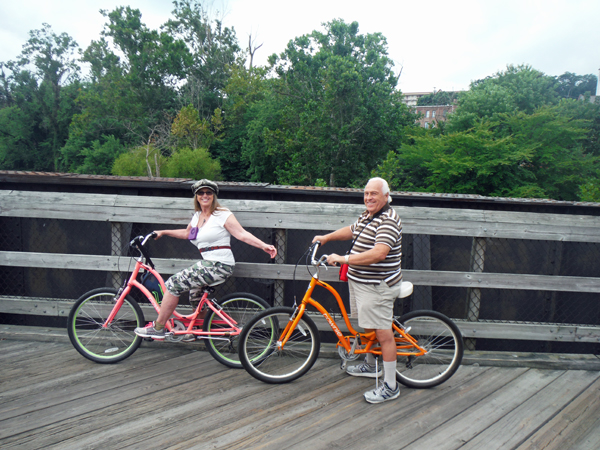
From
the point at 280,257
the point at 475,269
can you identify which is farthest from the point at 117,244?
the point at 475,269

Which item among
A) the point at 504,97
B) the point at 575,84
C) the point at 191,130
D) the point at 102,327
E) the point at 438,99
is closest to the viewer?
the point at 102,327

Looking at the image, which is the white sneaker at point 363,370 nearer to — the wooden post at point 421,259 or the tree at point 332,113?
the wooden post at point 421,259

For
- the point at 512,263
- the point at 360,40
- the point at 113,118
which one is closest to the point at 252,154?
the point at 360,40

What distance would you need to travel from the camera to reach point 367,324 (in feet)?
9.96

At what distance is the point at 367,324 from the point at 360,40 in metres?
35.9

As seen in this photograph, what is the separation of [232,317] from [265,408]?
3.30 feet

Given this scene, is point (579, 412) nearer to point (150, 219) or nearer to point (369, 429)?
point (369, 429)

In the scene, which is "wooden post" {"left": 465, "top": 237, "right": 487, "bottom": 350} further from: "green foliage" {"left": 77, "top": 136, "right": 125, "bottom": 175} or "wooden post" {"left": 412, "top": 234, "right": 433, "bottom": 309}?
"green foliage" {"left": 77, "top": 136, "right": 125, "bottom": 175}

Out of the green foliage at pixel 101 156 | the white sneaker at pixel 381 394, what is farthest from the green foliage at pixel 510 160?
the green foliage at pixel 101 156

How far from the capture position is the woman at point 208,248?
132 inches

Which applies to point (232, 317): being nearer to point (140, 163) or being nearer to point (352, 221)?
point (352, 221)

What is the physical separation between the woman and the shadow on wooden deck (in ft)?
1.88

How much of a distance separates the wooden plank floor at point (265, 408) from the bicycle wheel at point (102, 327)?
0.38 feet

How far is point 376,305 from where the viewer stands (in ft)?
9.89
